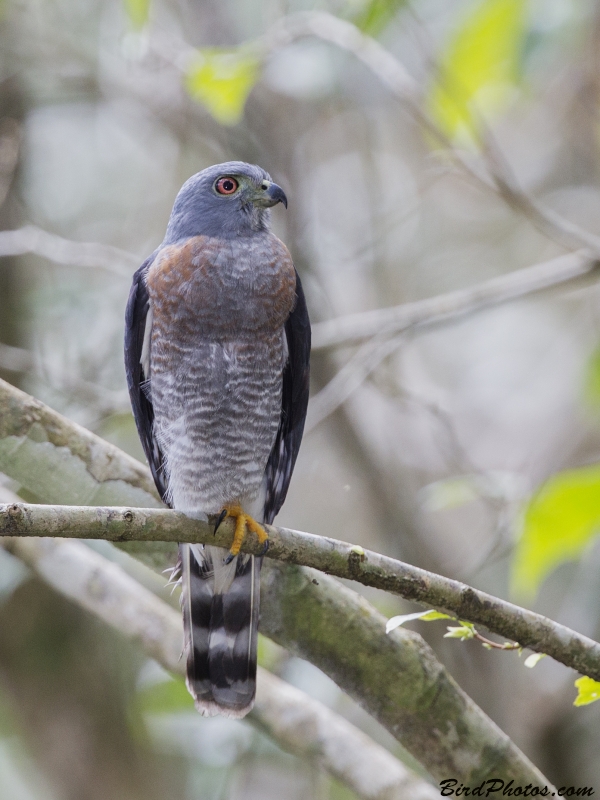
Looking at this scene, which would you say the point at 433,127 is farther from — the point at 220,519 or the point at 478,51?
the point at 220,519

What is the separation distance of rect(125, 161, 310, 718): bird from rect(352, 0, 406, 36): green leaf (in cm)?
89

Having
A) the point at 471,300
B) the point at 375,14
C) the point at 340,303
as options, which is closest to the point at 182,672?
the point at 471,300

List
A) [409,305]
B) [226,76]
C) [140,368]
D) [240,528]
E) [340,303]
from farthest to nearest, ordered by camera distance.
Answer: [340,303]
[409,305]
[226,76]
[140,368]
[240,528]

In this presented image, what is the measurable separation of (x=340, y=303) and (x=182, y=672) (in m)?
3.75

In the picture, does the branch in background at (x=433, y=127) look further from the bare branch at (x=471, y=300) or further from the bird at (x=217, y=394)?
the bird at (x=217, y=394)

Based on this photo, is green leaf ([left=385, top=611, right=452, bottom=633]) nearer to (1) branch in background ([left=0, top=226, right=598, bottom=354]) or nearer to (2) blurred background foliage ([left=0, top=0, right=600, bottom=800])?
(2) blurred background foliage ([left=0, top=0, right=600, bottom=800])

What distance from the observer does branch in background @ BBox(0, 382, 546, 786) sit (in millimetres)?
2639

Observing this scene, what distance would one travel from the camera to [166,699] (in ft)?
14.1

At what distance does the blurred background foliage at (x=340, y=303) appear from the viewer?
12.2 ft

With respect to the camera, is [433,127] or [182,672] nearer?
[182,672]

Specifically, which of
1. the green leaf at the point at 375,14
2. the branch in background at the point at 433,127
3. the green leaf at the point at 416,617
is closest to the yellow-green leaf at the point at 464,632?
the green leaf at the point at 416,617

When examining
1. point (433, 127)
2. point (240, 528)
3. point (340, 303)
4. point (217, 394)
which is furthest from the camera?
point (340, 303)

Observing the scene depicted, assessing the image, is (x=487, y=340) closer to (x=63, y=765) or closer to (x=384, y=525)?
(x=384, y=525)

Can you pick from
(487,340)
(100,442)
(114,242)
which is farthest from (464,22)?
(487,340)
